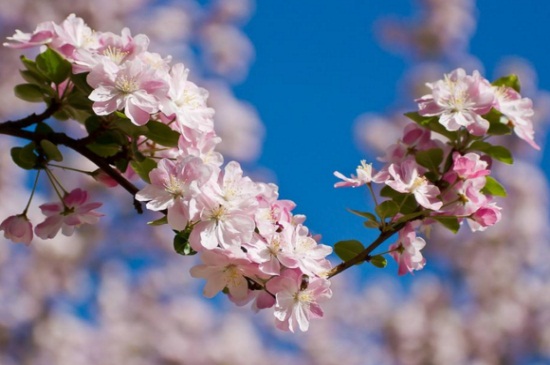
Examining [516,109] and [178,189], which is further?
[516,109]

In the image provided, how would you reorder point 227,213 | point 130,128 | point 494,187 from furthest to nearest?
point 494,187, point 130,128, point 227,213

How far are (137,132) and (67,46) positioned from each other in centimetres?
17

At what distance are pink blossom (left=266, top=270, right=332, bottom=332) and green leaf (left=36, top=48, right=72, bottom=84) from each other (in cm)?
41

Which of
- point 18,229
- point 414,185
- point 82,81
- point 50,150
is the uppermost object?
point 414,185

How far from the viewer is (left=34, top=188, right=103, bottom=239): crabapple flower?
1136mm

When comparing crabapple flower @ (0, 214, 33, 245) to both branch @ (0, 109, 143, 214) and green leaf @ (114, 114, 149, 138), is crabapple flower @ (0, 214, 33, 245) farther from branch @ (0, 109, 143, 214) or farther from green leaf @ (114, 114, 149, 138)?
green leaf @ (114, 114, 149, 138)

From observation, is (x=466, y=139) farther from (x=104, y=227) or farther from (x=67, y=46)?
(x=104, y=227)

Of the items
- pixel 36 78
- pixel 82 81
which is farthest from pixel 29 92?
pixel 82 81

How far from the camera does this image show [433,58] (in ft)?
20.9

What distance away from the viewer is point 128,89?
0.95m

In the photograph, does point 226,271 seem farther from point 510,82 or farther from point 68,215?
point 510,82

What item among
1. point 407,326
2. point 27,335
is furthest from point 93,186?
point 407,326

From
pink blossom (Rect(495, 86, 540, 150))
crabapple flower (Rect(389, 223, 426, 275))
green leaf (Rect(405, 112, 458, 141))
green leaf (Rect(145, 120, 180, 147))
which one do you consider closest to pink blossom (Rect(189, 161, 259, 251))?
green leaf (Rect(145, 120, 180, 147))

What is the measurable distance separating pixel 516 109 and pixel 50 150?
69 cm
